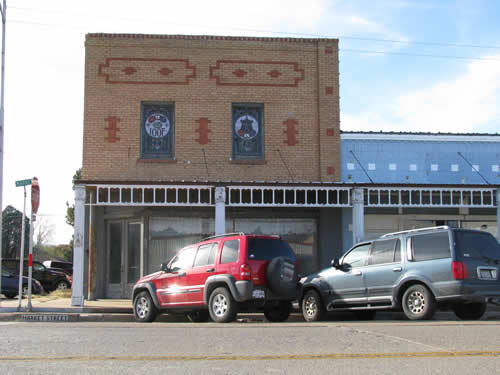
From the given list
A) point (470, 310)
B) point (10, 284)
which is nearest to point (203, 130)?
point (10, 284)

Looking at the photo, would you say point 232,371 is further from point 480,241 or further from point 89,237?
point 89,237

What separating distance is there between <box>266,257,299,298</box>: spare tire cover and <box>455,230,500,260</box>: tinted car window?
10.3 feet

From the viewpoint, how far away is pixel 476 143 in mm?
20797

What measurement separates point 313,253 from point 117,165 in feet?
21.4

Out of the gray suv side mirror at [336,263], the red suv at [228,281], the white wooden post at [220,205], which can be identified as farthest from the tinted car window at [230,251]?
the white wooden post at [220,205]

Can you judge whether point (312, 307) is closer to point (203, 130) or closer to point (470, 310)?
point (470, 310)

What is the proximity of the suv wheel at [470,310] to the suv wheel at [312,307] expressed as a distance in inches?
103

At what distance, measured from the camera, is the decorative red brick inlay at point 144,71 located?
19969 millimetres

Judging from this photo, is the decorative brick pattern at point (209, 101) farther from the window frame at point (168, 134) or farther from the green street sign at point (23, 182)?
the green street sign at point (23, 182)

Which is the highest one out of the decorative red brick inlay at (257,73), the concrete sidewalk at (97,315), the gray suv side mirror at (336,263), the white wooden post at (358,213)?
the decorative red brick inlay at (257,73)

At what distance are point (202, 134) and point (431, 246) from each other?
9.57m

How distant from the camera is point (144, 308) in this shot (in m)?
14.1

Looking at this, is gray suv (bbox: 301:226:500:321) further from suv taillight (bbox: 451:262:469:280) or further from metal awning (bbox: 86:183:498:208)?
metal awning (bbox: 86:183:498:208)

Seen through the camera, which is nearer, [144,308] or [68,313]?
[144,308]
